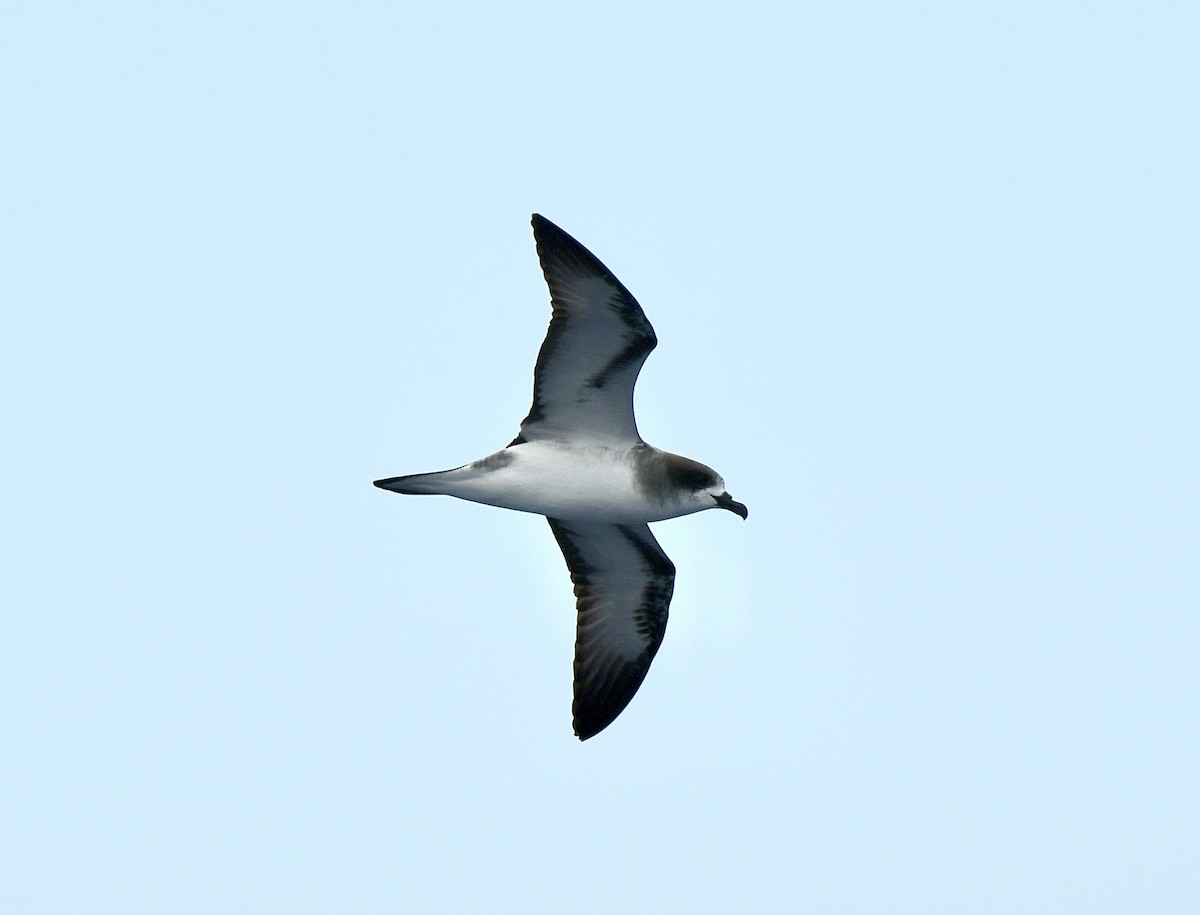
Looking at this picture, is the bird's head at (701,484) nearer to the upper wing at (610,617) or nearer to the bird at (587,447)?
the bird at (587,447)

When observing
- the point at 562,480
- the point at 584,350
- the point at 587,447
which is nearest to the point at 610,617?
the point at 562,480

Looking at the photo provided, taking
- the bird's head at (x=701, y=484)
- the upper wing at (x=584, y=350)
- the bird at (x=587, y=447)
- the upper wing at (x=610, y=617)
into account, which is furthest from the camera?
the upper wing at (x=610, y=617)

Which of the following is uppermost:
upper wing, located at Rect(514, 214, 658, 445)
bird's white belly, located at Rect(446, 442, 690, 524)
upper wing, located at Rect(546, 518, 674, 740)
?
upper wing, located at Rect(514, 214, 658, 445)

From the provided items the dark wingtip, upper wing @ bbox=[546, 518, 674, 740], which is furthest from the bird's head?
upper wing @ bbox=[546, 518, 674, 740]

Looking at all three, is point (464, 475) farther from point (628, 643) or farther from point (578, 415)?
point (628, 643)

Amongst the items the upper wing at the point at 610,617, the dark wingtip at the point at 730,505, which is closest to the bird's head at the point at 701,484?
the dark wingtip at the point at 730,505

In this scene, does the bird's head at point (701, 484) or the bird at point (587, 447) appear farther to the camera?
the bird's head at point (701, 484)

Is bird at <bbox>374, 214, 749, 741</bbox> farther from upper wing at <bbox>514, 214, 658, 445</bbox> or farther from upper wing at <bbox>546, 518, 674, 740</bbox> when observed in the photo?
upper wing at <bbox>546, 518, 674, 740</bbox>

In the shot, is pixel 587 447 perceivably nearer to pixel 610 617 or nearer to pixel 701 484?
pixel 701 484
